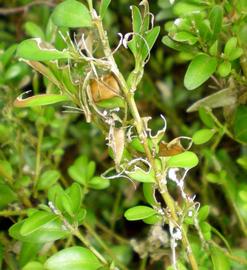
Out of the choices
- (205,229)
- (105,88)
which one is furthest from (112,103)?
(205,229)

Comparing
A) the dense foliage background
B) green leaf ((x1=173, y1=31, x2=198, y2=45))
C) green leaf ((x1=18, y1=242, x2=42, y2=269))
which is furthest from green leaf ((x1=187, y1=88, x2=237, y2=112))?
green leaf ((x1=18, y1=242, x2=42, y2=269))

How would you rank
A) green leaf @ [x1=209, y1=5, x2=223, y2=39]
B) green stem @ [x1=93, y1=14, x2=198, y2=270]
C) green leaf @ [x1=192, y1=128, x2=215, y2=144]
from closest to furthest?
green stem @ [x1=93, y1=14, x2=198, y2=270] < green leaf @ [x1=209, y1=5, x2=223, y2=39] < green leaf @ [x1=192, y1=128, x2=215, y2=144]

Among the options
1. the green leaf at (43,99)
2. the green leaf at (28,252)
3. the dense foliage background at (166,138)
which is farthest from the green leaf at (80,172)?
the green leaf at (43,99)

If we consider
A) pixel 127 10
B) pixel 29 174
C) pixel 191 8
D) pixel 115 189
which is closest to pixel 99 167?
pixel 115 189

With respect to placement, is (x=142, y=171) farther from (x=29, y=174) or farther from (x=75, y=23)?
(x=29, y=174)

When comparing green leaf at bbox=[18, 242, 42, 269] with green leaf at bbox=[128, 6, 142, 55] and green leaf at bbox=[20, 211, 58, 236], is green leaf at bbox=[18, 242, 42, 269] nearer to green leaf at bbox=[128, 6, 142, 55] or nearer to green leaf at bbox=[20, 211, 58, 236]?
green leaf at bbox=[20, 211, 58, 236]

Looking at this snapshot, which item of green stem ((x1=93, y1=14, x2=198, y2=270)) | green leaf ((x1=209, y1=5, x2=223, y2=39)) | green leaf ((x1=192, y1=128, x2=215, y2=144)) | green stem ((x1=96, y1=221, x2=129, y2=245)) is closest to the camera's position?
green stem ((x1=93, y1=14, x2=198, y2=270))

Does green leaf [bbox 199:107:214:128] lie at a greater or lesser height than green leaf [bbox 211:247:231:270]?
greater

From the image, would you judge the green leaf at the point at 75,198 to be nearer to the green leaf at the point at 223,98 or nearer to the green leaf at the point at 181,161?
the green leaf at the point at 181,161
